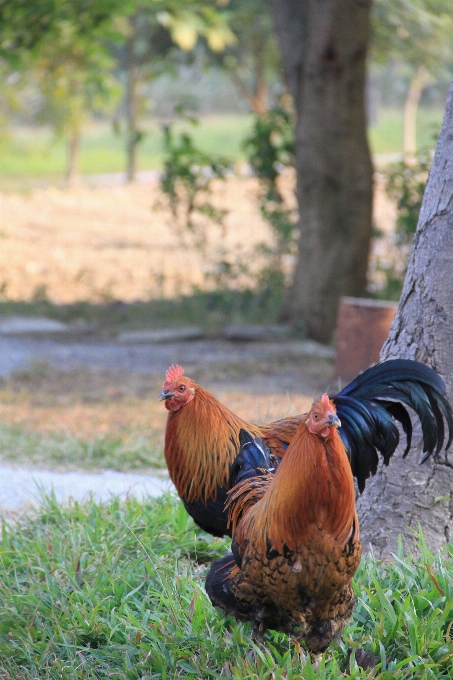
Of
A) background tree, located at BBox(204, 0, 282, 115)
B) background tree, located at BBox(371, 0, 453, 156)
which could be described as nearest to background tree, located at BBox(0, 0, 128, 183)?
background tree, located at BBox(371, 0, 453, 156)

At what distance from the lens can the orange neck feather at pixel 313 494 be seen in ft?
7.32

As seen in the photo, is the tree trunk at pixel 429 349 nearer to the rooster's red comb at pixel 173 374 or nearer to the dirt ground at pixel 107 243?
the rooster's red comb at pixel 173 374

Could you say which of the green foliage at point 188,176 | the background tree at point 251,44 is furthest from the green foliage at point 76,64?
the background tree at point 251,44

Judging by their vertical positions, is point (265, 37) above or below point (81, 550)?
above

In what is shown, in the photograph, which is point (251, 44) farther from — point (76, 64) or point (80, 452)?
point (80, 452)

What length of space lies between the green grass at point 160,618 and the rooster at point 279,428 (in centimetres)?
33

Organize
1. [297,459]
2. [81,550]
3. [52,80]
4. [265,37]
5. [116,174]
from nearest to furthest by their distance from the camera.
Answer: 1. [297,459]
2. [81,550]
3. [52,80]
4. [265,37]
5. [116,174]

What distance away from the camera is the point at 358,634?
103 inches

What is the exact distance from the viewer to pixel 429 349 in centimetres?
309

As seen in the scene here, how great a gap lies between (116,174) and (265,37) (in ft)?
46.4

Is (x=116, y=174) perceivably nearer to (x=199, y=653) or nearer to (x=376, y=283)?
(x=376, y=283)

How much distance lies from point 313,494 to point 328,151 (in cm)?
577

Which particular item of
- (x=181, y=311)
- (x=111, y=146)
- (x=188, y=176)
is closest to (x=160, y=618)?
(x=181, y=311)

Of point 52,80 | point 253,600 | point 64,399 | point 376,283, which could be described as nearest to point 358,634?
point 253,600
